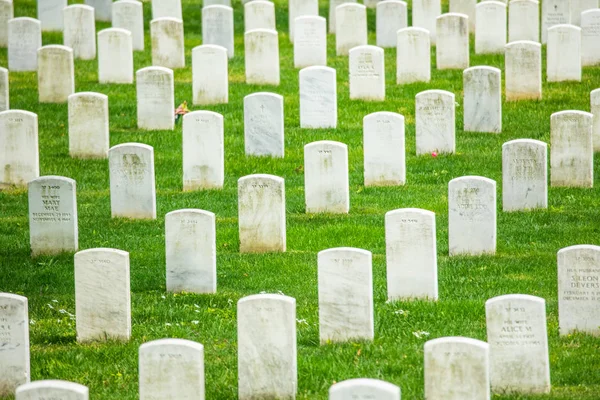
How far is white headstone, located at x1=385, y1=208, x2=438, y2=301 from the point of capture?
1155cm

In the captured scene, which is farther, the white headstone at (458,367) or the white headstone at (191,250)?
the white headstone at (191,250)

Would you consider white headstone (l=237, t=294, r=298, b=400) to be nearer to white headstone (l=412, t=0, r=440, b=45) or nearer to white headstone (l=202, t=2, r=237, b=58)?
white headstone (l=202, t=2, r=237, b=58)

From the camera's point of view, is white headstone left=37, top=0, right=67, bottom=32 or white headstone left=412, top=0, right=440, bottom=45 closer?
white headstone left=412, top=0, right=440, bottom=45

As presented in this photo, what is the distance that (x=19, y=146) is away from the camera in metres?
16.1

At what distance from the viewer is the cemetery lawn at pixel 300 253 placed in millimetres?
10062

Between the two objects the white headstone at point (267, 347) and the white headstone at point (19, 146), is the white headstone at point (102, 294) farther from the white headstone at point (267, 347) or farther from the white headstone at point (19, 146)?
the white headstone at point (19, 146)

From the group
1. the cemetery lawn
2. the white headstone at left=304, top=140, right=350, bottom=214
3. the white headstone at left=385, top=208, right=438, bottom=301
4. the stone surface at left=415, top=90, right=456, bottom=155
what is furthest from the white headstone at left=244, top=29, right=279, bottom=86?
the white headstone at left=385, top=208, right=438, bottom=301

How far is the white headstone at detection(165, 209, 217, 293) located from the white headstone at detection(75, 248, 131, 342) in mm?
1244

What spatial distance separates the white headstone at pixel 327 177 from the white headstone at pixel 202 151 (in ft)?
5.23

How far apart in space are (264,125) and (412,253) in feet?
18.2

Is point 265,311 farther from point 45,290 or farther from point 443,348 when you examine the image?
point 45,290

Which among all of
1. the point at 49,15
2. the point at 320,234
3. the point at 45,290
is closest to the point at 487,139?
the point at 320,234

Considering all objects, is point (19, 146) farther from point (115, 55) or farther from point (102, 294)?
point (102, 294)

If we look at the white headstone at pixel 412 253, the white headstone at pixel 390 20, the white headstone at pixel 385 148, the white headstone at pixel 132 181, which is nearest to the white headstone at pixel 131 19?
the white headstone at pixel 390 20
